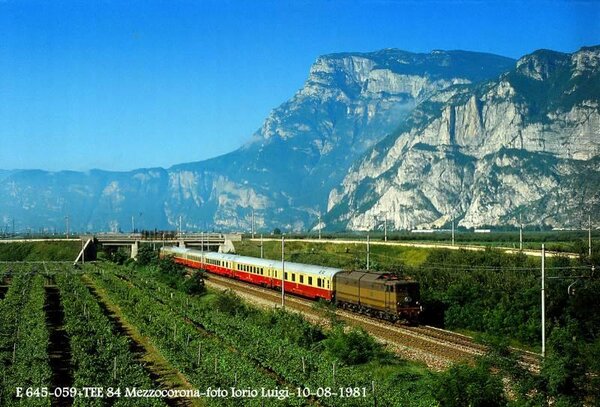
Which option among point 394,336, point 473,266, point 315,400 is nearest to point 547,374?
point 315,400

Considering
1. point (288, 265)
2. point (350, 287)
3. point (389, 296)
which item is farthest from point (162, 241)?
point (389, 296)

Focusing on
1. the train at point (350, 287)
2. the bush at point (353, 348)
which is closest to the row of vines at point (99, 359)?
the bush at point (353, 348)

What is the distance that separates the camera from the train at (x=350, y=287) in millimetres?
47375

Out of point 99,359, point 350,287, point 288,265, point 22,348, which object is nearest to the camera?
point 99,359

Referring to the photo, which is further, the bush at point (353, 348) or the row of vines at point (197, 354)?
the bush at point (353, 348)

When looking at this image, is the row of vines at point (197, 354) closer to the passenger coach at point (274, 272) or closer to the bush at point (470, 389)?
the bush at point (470, 389)

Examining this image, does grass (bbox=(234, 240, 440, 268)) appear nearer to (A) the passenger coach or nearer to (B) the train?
(A) the passenger coach

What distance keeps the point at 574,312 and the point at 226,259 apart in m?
57.2

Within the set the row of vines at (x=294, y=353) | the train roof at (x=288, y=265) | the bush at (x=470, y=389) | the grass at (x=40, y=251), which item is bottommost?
the grass at (x=40, y=251)

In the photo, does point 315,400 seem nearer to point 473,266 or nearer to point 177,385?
point 177,385

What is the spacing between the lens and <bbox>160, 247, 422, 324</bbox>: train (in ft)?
155

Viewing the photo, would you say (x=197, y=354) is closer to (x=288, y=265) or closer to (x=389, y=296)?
(x=389, y=296)

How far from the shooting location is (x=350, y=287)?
5350cm

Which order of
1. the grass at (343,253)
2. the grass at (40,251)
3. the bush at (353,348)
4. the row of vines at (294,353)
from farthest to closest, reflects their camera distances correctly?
1. the grass at (40,251)
2. the grass at (343,253)
3. the bush at (353,348)
4. the row of vines at (294,353)
